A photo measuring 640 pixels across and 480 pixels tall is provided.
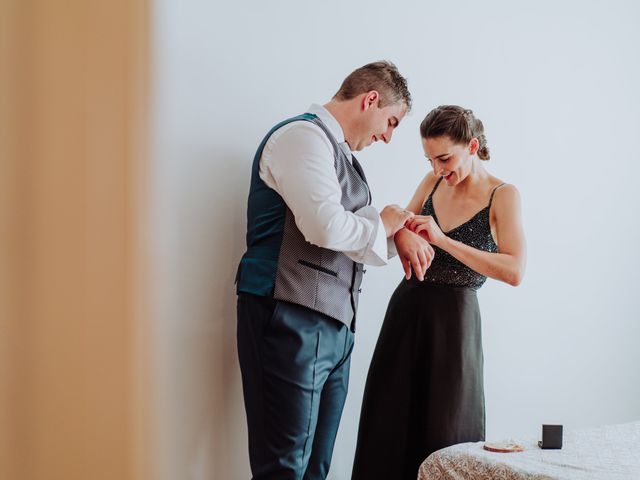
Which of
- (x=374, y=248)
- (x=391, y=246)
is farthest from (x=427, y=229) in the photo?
(x=374, y=248)

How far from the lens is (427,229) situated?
75.2 inches

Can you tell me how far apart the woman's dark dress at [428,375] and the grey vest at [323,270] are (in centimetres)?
31

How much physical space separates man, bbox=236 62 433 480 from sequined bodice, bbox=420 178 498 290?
26cm

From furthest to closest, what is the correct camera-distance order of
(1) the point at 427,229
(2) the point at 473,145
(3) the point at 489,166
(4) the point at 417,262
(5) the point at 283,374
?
(3) the point at 489,166, (2) the point at 473,145, (1) the point at 427,229, (4) the point at 417,262, (5) the point at 283,374

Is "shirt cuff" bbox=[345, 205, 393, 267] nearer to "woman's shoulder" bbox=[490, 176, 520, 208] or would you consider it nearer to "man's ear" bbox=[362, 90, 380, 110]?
"man's ear" bbox=[362, 90, 380, 110]

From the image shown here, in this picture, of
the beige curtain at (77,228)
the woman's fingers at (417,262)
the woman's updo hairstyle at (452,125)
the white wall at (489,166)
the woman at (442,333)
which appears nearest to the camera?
the beige curtain at (77,228)

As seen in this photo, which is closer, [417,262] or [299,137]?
[299,137]

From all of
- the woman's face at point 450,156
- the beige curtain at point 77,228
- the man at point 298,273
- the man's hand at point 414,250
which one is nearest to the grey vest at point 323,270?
the man at point 298,273

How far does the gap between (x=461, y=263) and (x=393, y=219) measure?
35 cm

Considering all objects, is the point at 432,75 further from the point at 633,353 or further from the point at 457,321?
the point at 633,353

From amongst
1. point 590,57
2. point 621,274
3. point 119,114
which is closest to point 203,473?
point 119,114

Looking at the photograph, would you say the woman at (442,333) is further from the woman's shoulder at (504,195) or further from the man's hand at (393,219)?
the man's hand at (393,219)

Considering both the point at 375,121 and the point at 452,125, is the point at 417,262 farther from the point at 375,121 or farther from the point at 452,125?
the point at 452,125

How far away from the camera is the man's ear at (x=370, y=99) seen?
1.85 meters
